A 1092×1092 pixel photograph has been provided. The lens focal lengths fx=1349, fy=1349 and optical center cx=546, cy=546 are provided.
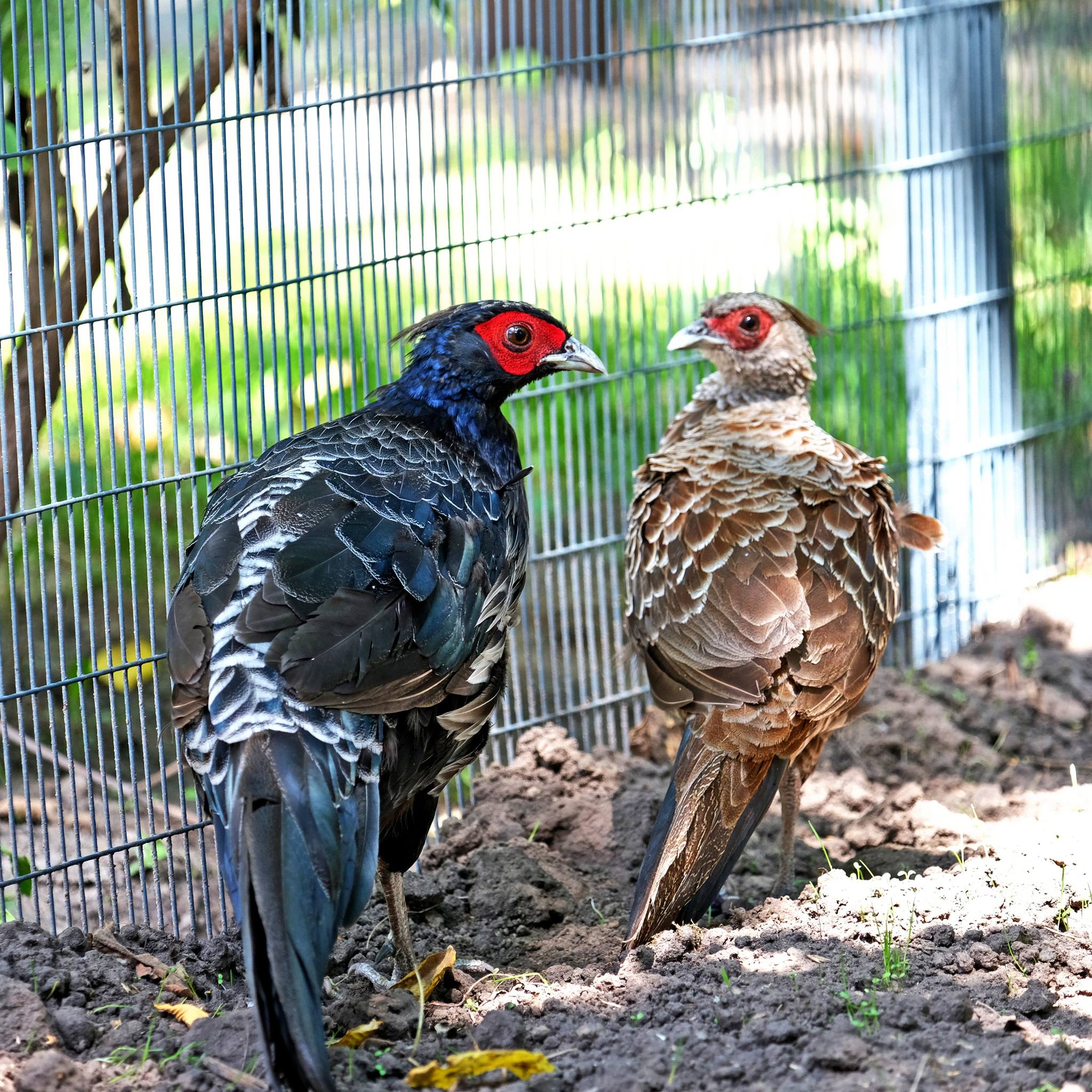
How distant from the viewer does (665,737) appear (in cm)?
580

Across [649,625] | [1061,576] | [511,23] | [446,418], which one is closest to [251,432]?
[446,418]

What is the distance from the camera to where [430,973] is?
380cm

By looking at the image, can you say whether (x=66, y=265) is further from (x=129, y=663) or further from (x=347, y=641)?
(x=347, y=641)

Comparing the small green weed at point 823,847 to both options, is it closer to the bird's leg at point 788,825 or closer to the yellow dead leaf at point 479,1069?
the bird's leg at point 788,825

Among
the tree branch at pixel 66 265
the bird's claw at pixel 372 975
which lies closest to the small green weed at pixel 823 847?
the bird's claw at pixel 372 975

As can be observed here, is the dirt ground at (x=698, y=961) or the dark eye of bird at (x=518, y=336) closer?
the dirt ground at (x=698, y=961)

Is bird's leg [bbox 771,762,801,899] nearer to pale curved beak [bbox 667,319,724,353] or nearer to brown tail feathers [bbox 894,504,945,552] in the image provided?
brown tail feathers [bbox 894,504,945,552]

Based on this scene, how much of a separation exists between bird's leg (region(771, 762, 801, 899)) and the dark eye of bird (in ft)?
5.54

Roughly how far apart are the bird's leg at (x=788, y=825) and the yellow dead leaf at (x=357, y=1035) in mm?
1679

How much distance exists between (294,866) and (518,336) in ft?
6.56

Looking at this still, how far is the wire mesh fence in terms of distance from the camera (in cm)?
436

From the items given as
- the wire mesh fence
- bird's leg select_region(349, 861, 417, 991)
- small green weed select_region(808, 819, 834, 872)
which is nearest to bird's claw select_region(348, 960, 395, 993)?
bird's leg select_region(349, 861, 417, 991)

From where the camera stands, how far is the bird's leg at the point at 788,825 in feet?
15.1

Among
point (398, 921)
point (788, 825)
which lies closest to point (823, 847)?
point (788, 825)
